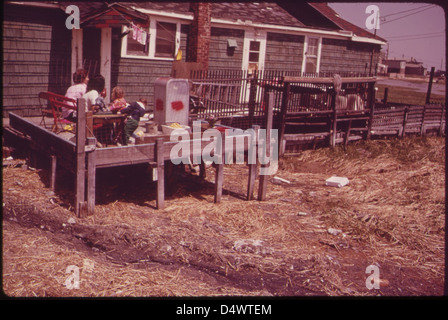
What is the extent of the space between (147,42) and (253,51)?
20.2 feet

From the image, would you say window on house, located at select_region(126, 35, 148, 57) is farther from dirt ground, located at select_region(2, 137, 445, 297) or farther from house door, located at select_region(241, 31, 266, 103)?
dirt ground, located at select_region(2, 137, 445, 297)

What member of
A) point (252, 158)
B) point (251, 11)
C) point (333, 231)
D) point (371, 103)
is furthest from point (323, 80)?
point (251, 11)

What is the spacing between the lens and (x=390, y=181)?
10.1 meters

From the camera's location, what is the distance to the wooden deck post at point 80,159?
639 cm

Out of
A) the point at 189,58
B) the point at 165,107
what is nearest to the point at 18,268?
the point at 165,107

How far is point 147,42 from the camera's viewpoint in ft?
44.4

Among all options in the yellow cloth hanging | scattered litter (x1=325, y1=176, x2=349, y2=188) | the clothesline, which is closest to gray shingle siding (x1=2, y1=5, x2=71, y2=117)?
the clothesline

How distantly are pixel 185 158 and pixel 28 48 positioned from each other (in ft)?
22.9

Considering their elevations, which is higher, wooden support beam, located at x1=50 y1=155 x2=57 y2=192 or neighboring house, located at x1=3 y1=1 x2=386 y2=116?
neighboring house, located at x1=3 y1=1 x2=386 y2=116

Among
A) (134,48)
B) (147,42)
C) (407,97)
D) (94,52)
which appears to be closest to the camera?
(147,42)

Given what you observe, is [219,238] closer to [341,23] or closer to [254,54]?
[254,54]

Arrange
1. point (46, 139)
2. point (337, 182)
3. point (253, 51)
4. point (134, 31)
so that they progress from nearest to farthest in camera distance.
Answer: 1. point (46, 139)
2. point (337, 182)
3. point (134, 31)
4. point (253, 51)

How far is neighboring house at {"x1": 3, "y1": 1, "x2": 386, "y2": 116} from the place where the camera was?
12.0m

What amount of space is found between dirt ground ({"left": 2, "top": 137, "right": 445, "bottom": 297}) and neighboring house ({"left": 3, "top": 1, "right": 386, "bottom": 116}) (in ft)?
14.6
